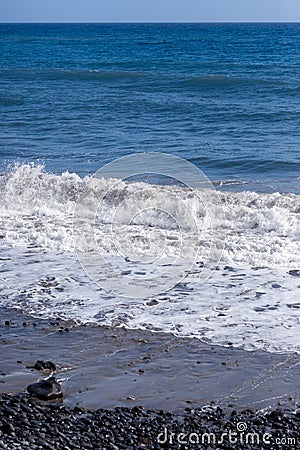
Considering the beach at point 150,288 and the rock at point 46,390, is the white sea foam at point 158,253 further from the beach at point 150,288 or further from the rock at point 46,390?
the rock at point 46,390

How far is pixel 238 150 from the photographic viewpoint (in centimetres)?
1566

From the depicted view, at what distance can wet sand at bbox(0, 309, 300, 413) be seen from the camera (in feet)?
15.8

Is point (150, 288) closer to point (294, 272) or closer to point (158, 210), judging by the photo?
point (294, 272)

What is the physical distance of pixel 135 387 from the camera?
4.97m

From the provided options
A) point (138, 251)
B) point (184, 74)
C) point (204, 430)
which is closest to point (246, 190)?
point (138, 251)

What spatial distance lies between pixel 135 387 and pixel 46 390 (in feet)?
2.10

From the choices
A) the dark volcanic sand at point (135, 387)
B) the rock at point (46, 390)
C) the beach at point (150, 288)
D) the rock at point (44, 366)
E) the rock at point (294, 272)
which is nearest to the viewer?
the dark volcanic sand at point (135, 387)

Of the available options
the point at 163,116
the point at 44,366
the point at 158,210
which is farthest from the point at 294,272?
the point at 163,116

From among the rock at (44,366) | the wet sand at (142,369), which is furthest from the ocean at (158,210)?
the rock at (44,366)

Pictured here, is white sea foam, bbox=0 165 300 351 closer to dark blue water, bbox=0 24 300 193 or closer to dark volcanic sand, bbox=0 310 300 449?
dark volcanic sand, bbox=0 310 300 449

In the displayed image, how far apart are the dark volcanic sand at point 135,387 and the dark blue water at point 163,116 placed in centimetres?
728

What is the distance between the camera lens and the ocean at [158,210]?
21.5 ft

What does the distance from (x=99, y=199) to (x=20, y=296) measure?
17.0 ft

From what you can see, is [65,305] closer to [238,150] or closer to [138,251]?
[138,251]
